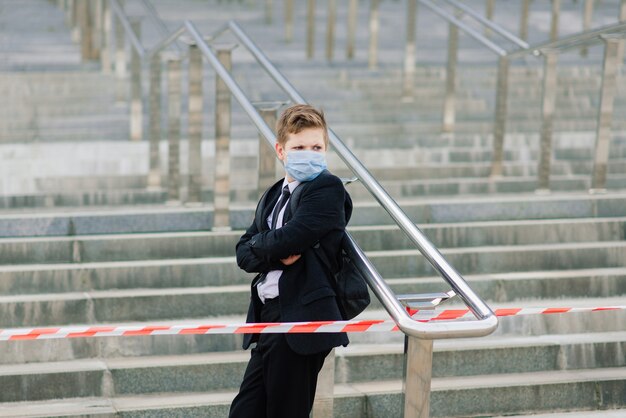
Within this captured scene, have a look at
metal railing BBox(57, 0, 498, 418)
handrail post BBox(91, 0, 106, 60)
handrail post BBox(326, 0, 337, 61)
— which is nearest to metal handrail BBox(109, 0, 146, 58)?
metal railing BBox(57, 0, 498, 418)

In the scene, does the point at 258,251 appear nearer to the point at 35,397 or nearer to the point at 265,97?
the point at 35,397

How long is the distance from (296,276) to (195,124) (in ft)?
9.19

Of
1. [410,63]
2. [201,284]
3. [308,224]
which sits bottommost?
[201,284]

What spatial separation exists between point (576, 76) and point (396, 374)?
4863mm

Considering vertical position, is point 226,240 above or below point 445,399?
above

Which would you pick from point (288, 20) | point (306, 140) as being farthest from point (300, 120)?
point (288, 20)

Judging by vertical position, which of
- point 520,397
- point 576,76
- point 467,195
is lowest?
point 520,397

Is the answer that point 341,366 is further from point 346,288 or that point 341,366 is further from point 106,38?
point 106,38

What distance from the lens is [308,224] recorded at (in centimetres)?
394

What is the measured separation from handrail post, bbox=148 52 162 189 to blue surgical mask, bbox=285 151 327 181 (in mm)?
3274

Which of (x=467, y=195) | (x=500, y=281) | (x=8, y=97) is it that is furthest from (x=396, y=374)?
(x=8, y=97)

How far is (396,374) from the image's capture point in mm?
5566

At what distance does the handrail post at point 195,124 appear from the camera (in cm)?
659

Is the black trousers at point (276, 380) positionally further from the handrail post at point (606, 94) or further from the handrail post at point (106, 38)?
the handrail post at point (106, 38)
